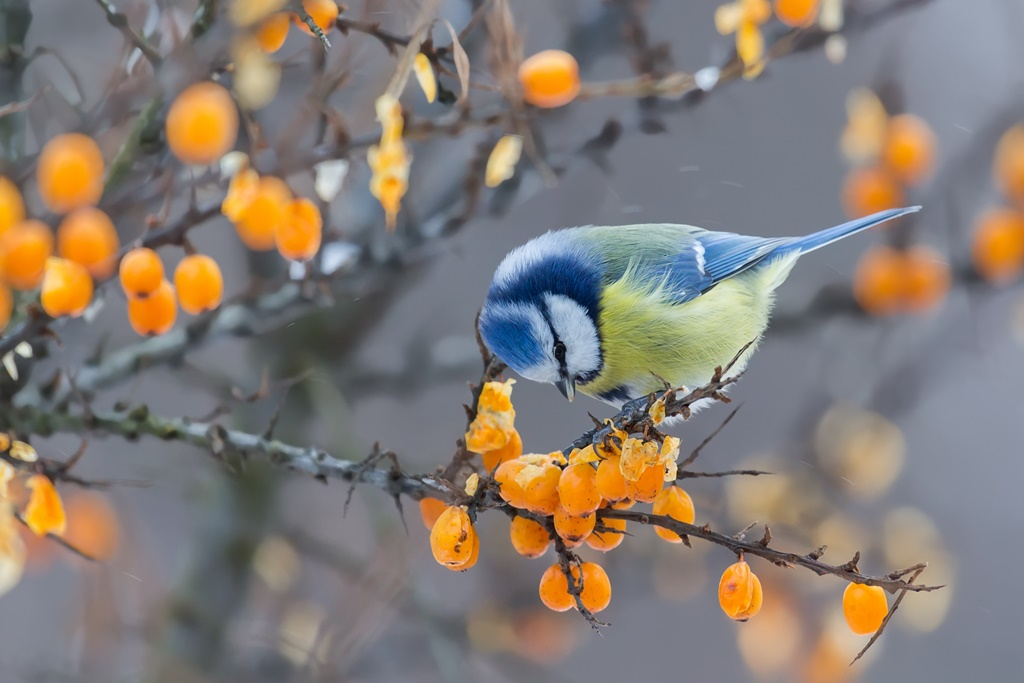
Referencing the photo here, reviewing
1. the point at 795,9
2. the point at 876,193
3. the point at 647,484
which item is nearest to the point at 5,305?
the point at 647,484

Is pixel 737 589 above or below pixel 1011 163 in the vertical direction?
below

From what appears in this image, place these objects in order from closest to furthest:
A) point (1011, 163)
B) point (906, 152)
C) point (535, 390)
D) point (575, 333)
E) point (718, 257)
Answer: point (575, 333) < point (718, 257) < point (906, 152) < point (1011, 163) < point (535, 390)

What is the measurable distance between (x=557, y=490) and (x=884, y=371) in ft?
6.43

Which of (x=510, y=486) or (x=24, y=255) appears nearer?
(x=510, y=486)

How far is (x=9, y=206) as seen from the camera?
43.6 inches

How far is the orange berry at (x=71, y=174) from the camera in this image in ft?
3.60

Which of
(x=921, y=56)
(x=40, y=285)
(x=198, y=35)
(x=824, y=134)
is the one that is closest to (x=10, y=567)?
(x=40, y=285)

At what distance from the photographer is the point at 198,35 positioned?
955 millimetres

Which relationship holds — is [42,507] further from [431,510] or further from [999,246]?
[999,246]

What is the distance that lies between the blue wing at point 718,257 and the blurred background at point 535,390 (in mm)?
255

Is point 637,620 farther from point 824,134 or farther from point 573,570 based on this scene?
point 573,570

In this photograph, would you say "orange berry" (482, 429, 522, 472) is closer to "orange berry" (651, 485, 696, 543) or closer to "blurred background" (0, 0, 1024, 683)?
"orange berry" (651, 485, 696, 543)

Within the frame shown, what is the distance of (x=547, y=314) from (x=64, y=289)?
66 centimetres

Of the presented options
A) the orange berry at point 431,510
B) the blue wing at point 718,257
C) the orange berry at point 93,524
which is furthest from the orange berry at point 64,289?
the orange berry at point 93,524
